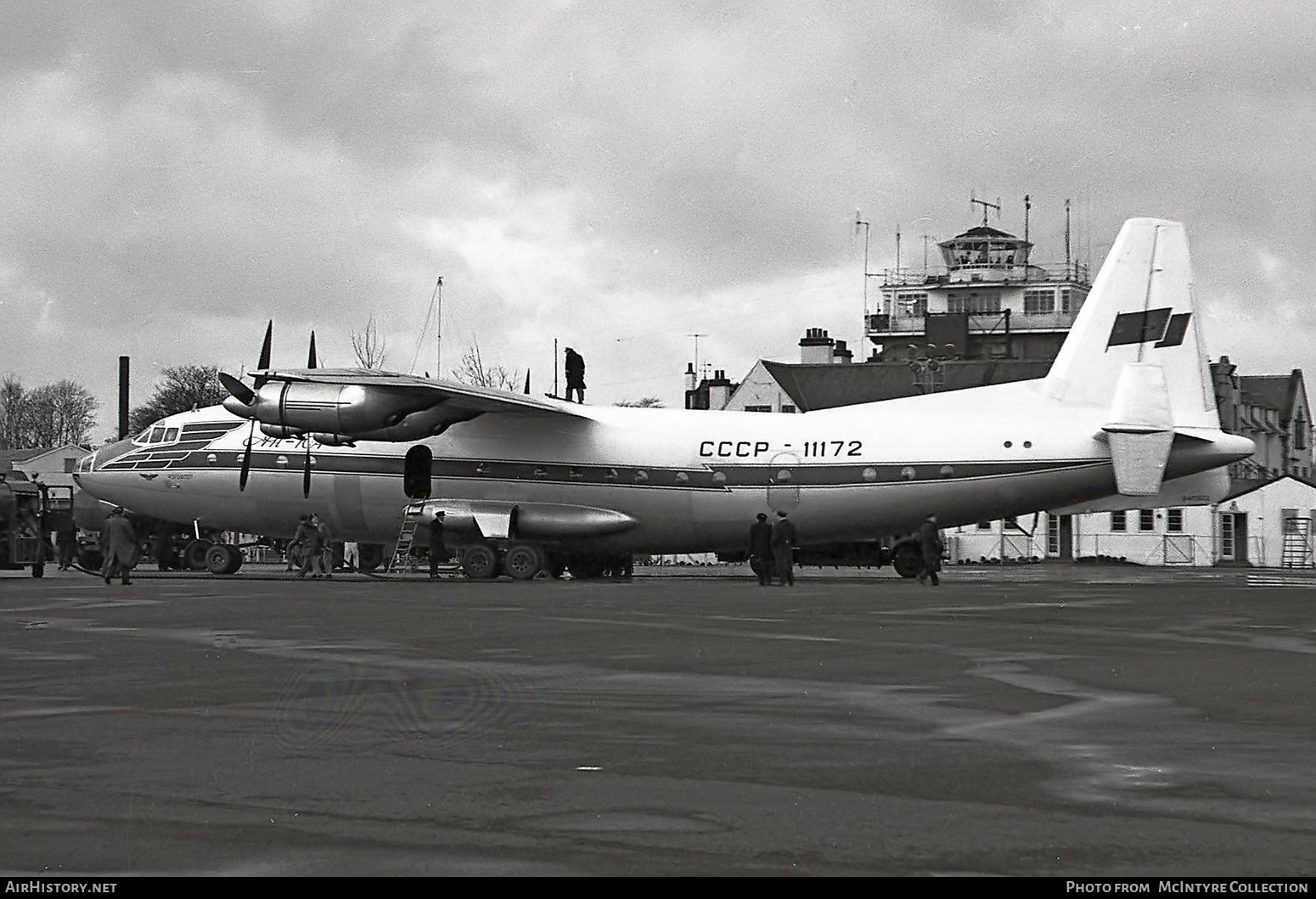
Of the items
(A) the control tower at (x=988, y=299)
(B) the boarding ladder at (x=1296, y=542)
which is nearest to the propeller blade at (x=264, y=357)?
(B) the boarding ladder at (x=1296, y=542)

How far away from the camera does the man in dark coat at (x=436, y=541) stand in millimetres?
34719

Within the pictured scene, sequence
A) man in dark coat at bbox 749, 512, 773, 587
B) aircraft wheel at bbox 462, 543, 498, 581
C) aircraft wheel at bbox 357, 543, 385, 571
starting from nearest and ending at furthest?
1. man in dark coat at bbox 749, 512, 773, 587
2. aircraft wheel at bbox 462, 543, 498, 581
3. aircraft wheel at bbox 357, 543, 385, 571

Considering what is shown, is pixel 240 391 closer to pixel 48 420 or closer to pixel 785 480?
pixel 785 480

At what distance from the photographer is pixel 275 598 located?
2569 centimetres

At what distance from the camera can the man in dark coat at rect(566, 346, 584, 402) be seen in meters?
41.0

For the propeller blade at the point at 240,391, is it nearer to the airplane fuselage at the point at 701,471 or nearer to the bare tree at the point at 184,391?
the airplane fuselage at the point at 701,471

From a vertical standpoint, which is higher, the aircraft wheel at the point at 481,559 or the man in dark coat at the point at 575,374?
the man in dark coat at the point at 575,374

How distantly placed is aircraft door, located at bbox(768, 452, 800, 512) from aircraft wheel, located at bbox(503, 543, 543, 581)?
17.7 feet

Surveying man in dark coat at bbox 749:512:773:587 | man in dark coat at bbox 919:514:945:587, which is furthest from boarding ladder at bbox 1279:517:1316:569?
man in dark coat at bbox 749:512:773:587

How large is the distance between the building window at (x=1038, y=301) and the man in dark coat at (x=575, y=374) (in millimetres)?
69502

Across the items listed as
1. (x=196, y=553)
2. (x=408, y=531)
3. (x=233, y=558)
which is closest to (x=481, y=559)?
(x=408, y=531)

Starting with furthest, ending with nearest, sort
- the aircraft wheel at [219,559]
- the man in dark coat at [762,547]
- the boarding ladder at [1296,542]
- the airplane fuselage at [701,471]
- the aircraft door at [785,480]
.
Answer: the boarding ladder at [1296,542], the aircraft wheel at [219,559], the aircraft door at [785,480], the man in dark coat at [762,547], the airplane fuselage at [701,471]

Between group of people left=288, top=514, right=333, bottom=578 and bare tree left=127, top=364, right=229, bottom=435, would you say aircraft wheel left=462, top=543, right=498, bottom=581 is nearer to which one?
group of people left=288, top=514, right=333, bottom=578

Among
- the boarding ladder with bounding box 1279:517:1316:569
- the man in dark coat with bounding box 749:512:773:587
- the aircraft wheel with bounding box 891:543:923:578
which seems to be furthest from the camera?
the boarding ladder with bounding box 1279:517:1316:569
